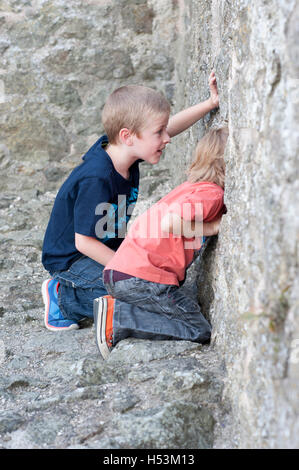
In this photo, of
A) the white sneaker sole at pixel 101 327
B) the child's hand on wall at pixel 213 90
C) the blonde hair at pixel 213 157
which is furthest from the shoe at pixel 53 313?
the child's hand on wall at pixel 213 90

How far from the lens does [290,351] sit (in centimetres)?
101

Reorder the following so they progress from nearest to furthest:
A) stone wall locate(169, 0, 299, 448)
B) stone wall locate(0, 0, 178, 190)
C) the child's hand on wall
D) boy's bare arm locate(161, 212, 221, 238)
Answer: stone wall locate(169, 0, 299, 448) → boy's bare arm locate(161, 212, 221, 238) → the child's hand on wall → stone wall locate(0, 0, 178, 190)

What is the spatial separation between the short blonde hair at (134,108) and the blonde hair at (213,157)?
0.33 meters

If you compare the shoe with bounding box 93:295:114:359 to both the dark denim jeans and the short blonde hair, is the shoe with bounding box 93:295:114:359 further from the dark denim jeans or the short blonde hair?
the short blonde hair

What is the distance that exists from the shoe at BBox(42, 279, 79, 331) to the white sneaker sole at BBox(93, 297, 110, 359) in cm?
41

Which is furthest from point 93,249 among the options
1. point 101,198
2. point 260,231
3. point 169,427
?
point 260,231

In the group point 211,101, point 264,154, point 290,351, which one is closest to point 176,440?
point 290,351

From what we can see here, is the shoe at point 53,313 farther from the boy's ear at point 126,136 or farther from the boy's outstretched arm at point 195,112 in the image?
the boy's outstretched arm at point 195,112

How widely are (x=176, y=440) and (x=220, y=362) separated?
354 millimetres

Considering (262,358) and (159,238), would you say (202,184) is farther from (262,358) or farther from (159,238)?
(262,358)

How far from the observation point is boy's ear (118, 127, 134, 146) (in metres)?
2.21

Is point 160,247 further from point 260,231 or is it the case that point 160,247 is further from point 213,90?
point 260,231

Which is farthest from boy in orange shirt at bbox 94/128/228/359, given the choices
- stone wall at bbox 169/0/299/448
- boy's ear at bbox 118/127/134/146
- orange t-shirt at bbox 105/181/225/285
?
boy's ear at bbox 118/127/134/146

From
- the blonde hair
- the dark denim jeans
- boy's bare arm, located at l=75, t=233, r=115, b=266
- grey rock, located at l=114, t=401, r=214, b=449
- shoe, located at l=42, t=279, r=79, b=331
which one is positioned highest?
the blonde hair
